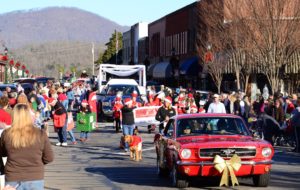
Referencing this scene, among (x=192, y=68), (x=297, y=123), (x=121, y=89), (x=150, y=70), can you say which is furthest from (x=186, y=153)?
(x=150, y=70)

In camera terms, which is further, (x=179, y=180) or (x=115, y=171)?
(x=115, y=171)

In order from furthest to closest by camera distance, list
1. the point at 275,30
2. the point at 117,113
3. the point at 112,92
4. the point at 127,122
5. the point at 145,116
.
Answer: the point at 112,92, the point at 275,30, the point at 117,113, the point at 145,116, the point at 127,122

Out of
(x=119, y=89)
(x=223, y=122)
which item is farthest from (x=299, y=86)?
(x=223, y=122)

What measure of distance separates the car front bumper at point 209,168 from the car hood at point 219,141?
0.35 metres

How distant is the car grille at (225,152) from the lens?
14414mm

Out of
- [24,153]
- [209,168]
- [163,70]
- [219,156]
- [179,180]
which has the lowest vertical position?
[179,180]

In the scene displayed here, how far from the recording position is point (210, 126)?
1602 cm

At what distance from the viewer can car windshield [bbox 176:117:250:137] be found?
15.8m

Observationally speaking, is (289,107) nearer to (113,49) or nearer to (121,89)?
(121,89)

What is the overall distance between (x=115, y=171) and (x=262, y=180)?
471cm

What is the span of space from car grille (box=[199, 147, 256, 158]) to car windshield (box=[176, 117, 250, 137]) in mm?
1206

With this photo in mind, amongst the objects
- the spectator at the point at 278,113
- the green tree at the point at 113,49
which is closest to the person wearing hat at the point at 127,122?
the spectator at the point at 278,113

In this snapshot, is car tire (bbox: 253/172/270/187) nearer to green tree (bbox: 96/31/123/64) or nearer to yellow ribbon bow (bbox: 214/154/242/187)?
yellow ribbon bow (bbox: 214/154/242/187)

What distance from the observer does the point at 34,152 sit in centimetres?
856
